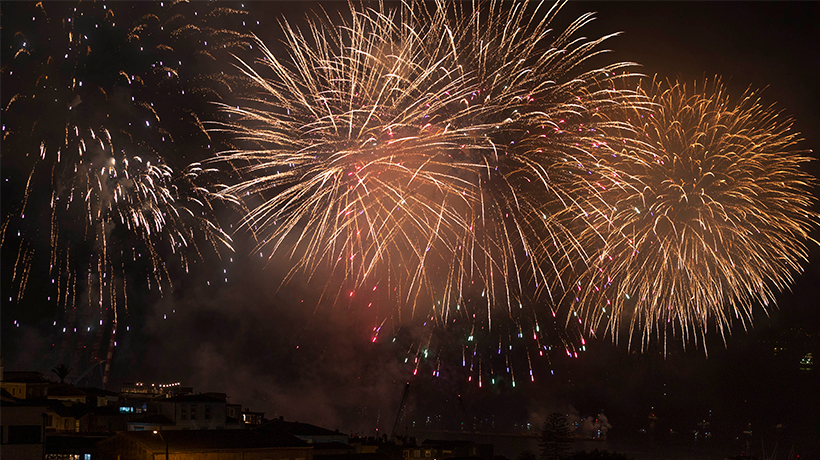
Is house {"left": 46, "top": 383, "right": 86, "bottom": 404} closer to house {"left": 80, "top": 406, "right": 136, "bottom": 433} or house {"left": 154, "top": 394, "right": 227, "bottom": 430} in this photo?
house {"left": 80, "top": 406, "right": 136, "bottom": 433}

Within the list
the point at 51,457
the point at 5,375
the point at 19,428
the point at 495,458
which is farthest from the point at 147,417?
the point at 495,458

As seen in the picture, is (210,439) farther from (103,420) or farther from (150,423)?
(103,420)

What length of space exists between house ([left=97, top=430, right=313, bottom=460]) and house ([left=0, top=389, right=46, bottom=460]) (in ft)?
21.7

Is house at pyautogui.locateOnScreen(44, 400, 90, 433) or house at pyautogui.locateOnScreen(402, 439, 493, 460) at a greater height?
house at pyautogui.locateOnScreen(44, 400, 90, 433)

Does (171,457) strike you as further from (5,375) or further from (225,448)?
(5,375)

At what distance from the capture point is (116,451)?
41.7 metres

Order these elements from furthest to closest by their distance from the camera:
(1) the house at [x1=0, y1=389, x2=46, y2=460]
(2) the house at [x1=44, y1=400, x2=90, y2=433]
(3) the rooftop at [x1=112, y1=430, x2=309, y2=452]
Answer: (2) the house at [x1=44, y1=400, x2=90, y2=433] < (3) the rooftop at [x1=112, y1=430, x2=309, y2=452] < (1) the house at [x1=0, y1=389, x2=46, y2=460]

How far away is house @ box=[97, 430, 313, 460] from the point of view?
40375 millimetres

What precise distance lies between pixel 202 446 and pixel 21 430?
36.2 ft

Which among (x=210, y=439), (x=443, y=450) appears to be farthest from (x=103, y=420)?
(x=443, y=450)

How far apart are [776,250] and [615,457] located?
4635 cm

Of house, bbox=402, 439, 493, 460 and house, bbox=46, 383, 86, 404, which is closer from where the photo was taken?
house, bbox=46, 383, 86, 404

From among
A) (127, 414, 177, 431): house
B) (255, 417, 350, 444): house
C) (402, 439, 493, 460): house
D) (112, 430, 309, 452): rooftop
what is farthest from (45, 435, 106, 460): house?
(402, 439, 493, 460): house

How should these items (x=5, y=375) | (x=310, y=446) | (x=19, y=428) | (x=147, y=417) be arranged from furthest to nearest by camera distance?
1. (x=147, y=417)
2. (x=5, y=375)
3. (x=310, y=446)
4. (x=19, y=428)
